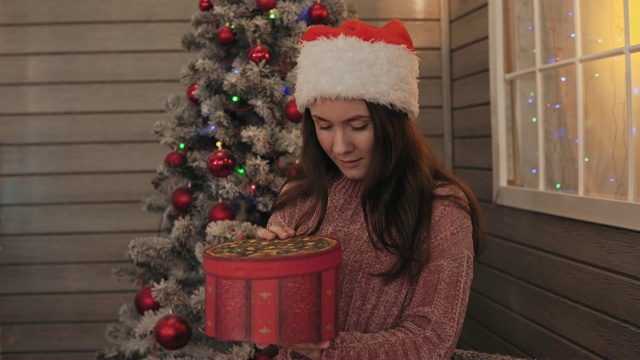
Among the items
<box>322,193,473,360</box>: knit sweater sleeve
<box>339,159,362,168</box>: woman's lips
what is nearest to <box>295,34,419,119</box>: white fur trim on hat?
<box>339,159,362,168</box>: woman's lips

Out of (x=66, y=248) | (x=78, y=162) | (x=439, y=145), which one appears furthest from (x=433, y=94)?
(x=66, y=248)

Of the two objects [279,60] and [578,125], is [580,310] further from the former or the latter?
[279,60]

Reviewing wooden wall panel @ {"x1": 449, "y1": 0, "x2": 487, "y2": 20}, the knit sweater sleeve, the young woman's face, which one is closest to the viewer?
the knit sweater sleeve

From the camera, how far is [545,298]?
7.27 feet

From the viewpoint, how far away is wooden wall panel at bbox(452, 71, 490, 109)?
2787mm

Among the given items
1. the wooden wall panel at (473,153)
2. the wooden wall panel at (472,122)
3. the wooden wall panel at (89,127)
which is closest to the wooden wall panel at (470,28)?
the wooden wall panel at (472,122)

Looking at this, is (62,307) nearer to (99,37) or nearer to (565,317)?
(99,37)

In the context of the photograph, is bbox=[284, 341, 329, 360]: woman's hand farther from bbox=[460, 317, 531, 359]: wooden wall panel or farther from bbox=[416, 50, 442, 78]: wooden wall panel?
bbox=[416, 50, 442, 78]: wooden wall panel

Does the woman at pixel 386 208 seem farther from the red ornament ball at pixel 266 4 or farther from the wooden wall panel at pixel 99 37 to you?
the wooden wall panel at pixel 99 37

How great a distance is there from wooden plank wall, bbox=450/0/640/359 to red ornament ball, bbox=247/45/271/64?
3.08ft

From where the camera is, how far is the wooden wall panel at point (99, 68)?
10.7 feet

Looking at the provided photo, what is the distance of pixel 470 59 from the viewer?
2.98 metres

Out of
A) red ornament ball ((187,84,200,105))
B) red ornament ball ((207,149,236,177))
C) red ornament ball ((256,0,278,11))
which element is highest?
red ornament ball ((256,0,278,11))

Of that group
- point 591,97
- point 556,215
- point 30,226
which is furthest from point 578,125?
point 30,226
